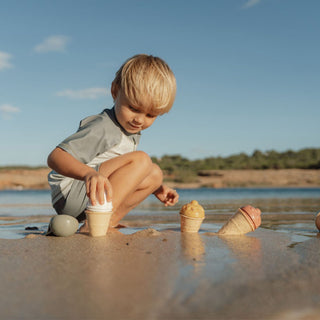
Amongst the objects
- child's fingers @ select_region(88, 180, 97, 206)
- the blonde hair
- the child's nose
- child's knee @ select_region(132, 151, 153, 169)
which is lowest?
child's fingers @ select_region(88, 180, 97, 206)

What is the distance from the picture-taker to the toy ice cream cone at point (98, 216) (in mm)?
2342

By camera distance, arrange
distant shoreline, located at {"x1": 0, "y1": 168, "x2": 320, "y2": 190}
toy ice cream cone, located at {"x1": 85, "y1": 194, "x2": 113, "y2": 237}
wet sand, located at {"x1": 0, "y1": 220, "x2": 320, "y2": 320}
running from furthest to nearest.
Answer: distant shoreline, located at {"x1": 0, "y1": 168, "x2": 320, "y2": 190}, toy ice cream cone, located at {"x1": 85, "y1": 194, "x2": 113, "y2": 237}, wet sand, located at {"x1": 0, "y1": 220, "x2": 320, "y2": 320}

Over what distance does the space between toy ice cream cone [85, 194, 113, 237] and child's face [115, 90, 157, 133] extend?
786 millimetres

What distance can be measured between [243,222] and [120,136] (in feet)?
3.98

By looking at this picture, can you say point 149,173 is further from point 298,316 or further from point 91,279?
point 298,316

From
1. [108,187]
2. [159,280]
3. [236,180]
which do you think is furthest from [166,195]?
[236,180]

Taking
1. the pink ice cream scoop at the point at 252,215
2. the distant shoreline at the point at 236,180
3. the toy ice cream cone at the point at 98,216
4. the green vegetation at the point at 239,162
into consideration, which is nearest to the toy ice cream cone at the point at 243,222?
the pink ice cream scoop at the point at 252,215

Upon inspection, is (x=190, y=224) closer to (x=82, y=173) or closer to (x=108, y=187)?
(x=108, y=187)

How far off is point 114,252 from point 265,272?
0.82 m

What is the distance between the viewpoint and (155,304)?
1085 millimetres

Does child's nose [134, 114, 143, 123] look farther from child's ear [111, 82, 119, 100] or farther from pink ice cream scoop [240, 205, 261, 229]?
pink ice cream scoop [240, 205, 261, 229]


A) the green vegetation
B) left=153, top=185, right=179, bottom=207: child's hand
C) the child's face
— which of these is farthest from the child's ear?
the green vegetation

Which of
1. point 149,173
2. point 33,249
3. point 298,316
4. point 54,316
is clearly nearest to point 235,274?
point 298,316

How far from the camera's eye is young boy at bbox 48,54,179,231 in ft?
8.84
